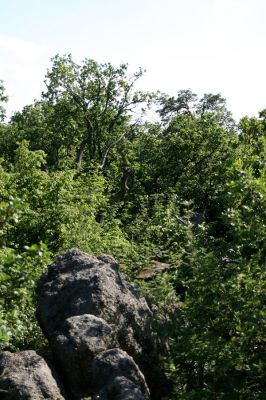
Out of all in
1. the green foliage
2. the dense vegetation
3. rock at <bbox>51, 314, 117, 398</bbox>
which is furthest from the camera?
rock at <bbox>51, 314, 117, 398</bbox>

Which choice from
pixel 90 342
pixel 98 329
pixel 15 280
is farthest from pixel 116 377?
pixel 15 280

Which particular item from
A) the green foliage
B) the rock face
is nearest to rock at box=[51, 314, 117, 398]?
the rock face

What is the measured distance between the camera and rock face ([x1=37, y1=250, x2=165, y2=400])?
42.2ft

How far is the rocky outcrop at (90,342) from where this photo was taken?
1280cm

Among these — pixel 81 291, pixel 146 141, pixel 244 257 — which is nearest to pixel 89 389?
pixel 81 291

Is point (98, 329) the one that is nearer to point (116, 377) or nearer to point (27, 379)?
point (116, 377)

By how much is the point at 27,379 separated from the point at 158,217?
1282cm

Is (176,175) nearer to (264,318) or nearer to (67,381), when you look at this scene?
(67,381)

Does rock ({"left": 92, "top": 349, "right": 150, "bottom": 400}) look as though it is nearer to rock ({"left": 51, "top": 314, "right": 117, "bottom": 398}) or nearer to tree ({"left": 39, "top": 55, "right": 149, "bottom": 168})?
rock ({"left": 51, "top": 314, "right": 117, "bottom": 398})

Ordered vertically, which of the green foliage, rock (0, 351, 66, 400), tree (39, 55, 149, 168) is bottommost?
rock (0, 351, 66, 400)

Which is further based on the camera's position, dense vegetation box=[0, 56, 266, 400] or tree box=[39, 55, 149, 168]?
tree box=[39, 55, 149, 168]

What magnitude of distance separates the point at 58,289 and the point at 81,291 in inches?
27.2

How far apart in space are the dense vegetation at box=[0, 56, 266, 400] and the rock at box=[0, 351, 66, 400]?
0.92 meters

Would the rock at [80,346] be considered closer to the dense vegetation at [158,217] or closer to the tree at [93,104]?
the dense vegetation at [158,217]
